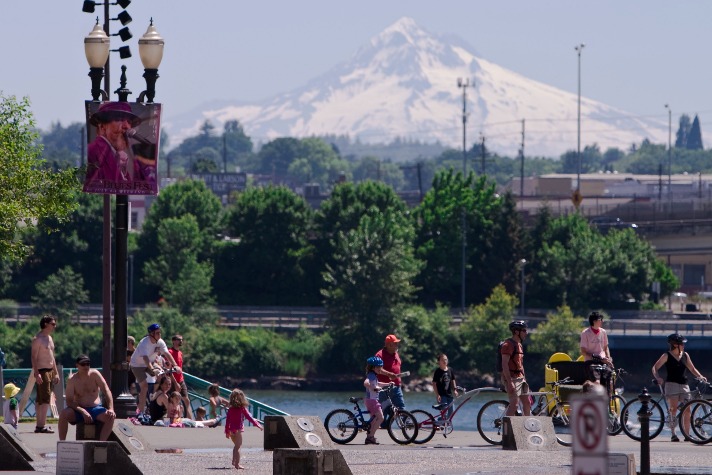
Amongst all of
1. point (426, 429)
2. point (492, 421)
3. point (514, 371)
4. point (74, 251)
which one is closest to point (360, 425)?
point (426, 429)

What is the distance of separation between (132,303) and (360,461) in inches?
3787

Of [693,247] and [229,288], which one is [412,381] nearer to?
[229,288]

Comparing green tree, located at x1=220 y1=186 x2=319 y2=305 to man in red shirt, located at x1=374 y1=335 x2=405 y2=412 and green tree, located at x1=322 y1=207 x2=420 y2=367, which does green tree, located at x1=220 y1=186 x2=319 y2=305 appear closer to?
green tree, located at x1=322 y1=207 x2=420 y2=367

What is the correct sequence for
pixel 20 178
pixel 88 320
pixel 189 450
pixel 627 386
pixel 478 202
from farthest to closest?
pixel 478 202 → pixel 88 320 → pixel 627 386 → pixel 20 178 → pixel 189 450

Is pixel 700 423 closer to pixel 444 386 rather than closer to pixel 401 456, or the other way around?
pixel 444 386

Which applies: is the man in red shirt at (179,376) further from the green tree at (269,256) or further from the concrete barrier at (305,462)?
the green tree at (269,256)

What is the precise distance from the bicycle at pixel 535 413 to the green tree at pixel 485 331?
2997 inches

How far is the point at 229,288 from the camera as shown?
122312mm

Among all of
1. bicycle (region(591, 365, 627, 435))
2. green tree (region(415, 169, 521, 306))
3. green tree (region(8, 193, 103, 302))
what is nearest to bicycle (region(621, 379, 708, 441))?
bicycle (region(591, 365, 627, 435))

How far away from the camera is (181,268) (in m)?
118

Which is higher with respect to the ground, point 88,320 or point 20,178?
point 20,178

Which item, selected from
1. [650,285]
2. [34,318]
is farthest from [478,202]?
[34,318]

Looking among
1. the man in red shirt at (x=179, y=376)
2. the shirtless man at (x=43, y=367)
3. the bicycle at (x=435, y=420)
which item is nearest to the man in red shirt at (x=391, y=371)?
the bicycle at (x=435, y=420)

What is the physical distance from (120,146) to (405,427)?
6.16 metres
